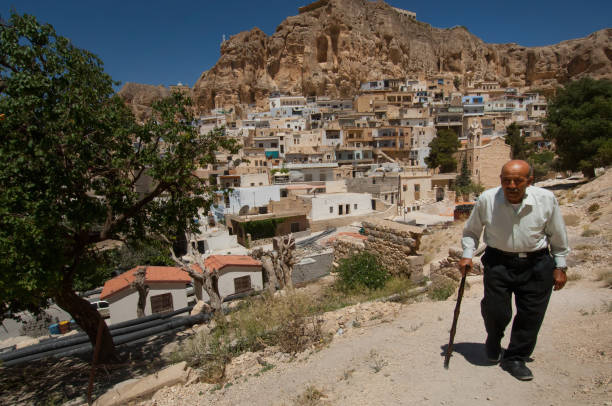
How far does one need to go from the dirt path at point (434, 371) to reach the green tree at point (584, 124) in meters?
21.6

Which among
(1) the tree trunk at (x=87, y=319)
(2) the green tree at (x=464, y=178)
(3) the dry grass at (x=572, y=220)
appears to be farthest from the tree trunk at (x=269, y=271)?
(2) the green tree at (x=464, y=178)

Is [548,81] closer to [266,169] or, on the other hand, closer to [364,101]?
[364,101]

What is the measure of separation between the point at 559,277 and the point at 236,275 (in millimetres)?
14878

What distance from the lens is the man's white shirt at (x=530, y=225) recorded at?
10.7 ft

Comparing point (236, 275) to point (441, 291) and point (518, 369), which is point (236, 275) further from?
point (518, 369)

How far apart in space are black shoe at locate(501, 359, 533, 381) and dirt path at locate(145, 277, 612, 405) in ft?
0.23

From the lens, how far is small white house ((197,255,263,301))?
53.4 feet

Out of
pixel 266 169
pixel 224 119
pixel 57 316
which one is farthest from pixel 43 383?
pixel 224 119

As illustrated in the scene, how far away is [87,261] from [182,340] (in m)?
2.41

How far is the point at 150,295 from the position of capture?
15.2 m

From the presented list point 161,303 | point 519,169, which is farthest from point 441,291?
point 161,303

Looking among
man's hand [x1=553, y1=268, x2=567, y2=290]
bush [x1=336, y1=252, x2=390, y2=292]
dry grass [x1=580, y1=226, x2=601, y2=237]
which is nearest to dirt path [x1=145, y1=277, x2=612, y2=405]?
man's hand [x1=553, y1=268, x2=567, y2=290]

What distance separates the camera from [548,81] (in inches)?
3920

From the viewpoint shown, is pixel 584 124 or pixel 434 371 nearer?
pixel 434 371
